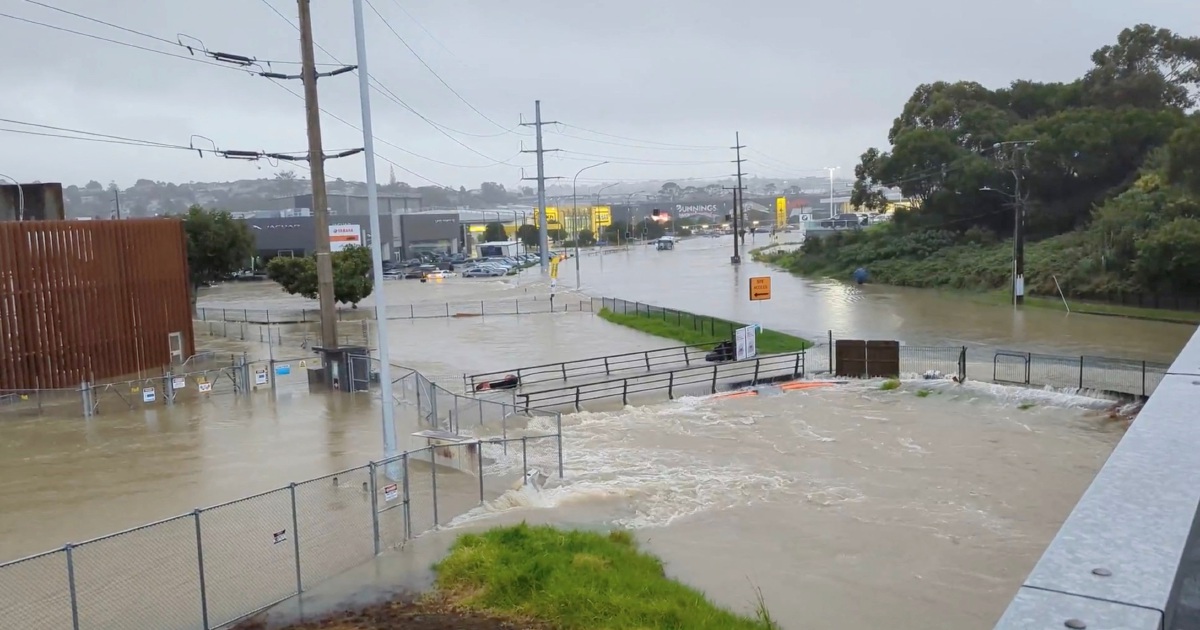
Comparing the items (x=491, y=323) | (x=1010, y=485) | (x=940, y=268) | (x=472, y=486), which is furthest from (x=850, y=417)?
(x=940, y=268)

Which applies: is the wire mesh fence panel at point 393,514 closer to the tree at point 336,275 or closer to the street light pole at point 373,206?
the street light pole at point 373,206

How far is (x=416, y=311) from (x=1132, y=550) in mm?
54673

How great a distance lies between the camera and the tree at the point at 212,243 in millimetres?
59844

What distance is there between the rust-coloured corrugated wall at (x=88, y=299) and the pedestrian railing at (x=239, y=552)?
16967 mm

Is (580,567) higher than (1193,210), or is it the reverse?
(1193,210)

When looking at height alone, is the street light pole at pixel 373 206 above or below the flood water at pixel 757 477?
above

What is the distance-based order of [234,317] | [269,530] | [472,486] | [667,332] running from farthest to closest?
[234,317] → [667,332] → [472,486] → [269,530]

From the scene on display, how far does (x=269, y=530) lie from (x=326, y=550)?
4.40 feet

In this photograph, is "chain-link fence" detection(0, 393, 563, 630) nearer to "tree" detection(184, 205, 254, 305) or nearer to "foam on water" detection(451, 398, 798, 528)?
"foam on water" detection(451, 398, 798, 528)

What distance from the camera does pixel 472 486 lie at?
16.8m

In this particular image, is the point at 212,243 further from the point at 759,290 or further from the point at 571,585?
the point at 571,585

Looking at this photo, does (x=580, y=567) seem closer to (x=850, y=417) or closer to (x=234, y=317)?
(x=850, y=417)

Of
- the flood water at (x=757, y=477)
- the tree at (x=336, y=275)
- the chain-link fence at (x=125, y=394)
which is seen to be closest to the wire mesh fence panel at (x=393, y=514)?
the flood water at (x=757, y=477)

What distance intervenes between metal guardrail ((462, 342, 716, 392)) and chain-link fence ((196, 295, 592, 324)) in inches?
802
